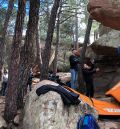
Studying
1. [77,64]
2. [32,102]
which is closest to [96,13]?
[32,102]

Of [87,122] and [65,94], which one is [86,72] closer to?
[65,94]

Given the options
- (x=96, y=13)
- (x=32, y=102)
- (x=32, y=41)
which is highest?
(x=96, y=13)

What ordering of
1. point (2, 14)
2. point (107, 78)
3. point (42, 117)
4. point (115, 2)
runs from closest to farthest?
point (115, 2)
point (42, 117)
point (107, 78)
point (2, 14)

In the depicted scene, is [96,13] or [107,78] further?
[107,78]

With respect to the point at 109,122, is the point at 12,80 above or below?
above

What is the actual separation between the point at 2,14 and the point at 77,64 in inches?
399

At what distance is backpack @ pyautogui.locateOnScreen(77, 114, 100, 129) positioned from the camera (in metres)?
7.68

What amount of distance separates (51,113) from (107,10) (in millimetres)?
2443

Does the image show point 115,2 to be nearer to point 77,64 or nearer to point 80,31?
point 77,64

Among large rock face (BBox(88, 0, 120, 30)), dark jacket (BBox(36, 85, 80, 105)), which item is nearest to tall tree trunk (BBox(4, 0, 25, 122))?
dark jacket (BBox(36, 85, 80, 105))

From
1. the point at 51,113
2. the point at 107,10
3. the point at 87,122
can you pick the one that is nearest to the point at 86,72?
the point at 87,122

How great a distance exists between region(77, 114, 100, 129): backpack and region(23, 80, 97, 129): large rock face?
5.7 inches

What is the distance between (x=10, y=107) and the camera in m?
9.41

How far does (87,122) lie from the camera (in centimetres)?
776
